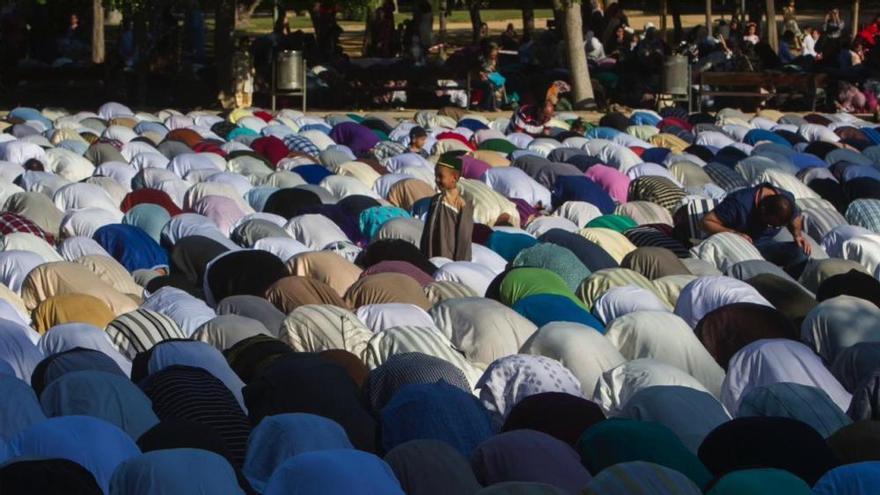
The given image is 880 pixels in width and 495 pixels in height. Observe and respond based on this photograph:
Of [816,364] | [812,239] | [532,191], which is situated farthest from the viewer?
[532,191]

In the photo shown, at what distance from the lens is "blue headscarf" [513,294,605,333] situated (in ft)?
35.9

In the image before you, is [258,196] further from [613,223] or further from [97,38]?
[97,38]

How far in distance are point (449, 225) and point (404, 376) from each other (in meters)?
3.86

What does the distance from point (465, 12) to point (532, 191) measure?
21654mm

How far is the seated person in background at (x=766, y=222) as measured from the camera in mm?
13406

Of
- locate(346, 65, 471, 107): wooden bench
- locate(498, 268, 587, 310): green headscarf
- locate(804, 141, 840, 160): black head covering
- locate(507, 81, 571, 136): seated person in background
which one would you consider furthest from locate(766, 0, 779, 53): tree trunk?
locate(498, 268, 587, 310): green headscarf

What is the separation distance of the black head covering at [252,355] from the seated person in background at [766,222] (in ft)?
16.4

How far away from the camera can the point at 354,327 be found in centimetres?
1028

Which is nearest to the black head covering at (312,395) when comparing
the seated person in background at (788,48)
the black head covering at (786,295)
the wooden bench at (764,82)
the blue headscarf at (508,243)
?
the black head covering at (786,295)

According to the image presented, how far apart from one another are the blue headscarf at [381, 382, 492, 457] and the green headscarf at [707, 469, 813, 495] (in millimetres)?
1598

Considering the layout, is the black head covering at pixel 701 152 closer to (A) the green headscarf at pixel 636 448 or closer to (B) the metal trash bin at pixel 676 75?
(B) the metal trash bin at pixel 676 75

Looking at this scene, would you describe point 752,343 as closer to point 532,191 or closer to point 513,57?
point 532,191

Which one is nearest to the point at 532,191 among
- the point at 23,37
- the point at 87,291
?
the point at 87,291

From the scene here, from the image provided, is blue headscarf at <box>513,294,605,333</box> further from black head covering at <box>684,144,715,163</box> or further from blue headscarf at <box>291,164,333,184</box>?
black head covering at <box>684,144,715,163</box>
